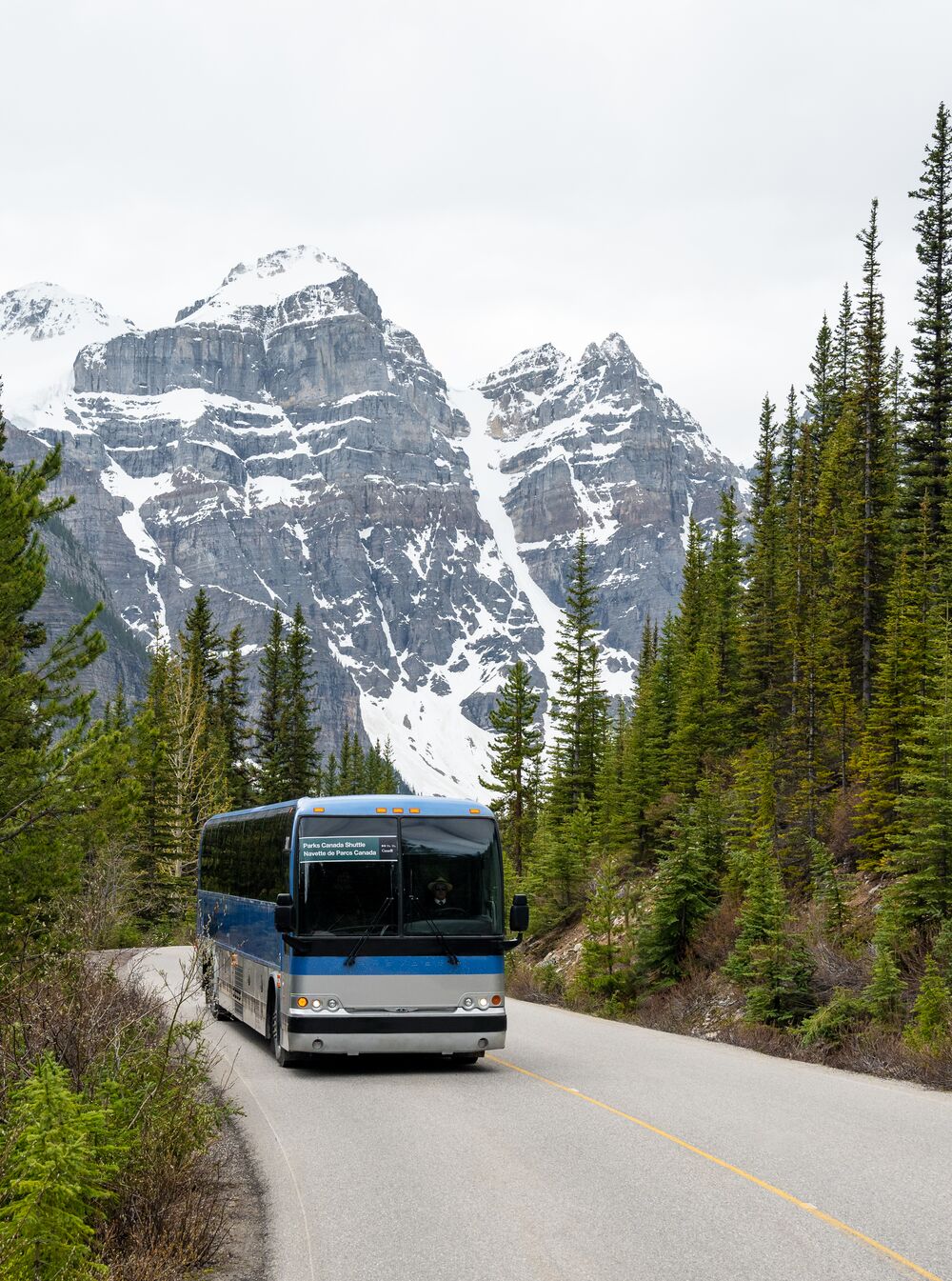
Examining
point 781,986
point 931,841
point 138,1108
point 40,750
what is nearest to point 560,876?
point 781,986

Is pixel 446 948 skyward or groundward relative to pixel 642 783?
groundward

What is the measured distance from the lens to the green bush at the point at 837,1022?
17625 mm

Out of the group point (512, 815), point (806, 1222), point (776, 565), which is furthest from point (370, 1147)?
point (512, 815)

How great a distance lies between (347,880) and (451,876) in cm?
125

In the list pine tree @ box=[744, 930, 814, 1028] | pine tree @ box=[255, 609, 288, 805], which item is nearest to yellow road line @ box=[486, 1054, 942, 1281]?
pine tree @ box=[744, 930, 814, 1028]

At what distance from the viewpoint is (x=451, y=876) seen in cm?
1595

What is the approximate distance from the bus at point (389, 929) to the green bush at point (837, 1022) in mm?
4669

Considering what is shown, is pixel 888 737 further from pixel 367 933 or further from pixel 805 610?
pixel 805 610

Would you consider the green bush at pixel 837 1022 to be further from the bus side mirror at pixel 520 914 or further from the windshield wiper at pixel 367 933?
the windshield wiper at pixel 367 933

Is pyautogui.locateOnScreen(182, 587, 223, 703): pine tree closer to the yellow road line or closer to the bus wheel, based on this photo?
the bus wheel

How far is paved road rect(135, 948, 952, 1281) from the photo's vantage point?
7.41 meters

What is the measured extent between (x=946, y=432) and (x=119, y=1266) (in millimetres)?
36009

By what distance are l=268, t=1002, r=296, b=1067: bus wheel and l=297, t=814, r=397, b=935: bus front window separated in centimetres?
176

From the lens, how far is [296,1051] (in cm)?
1543
